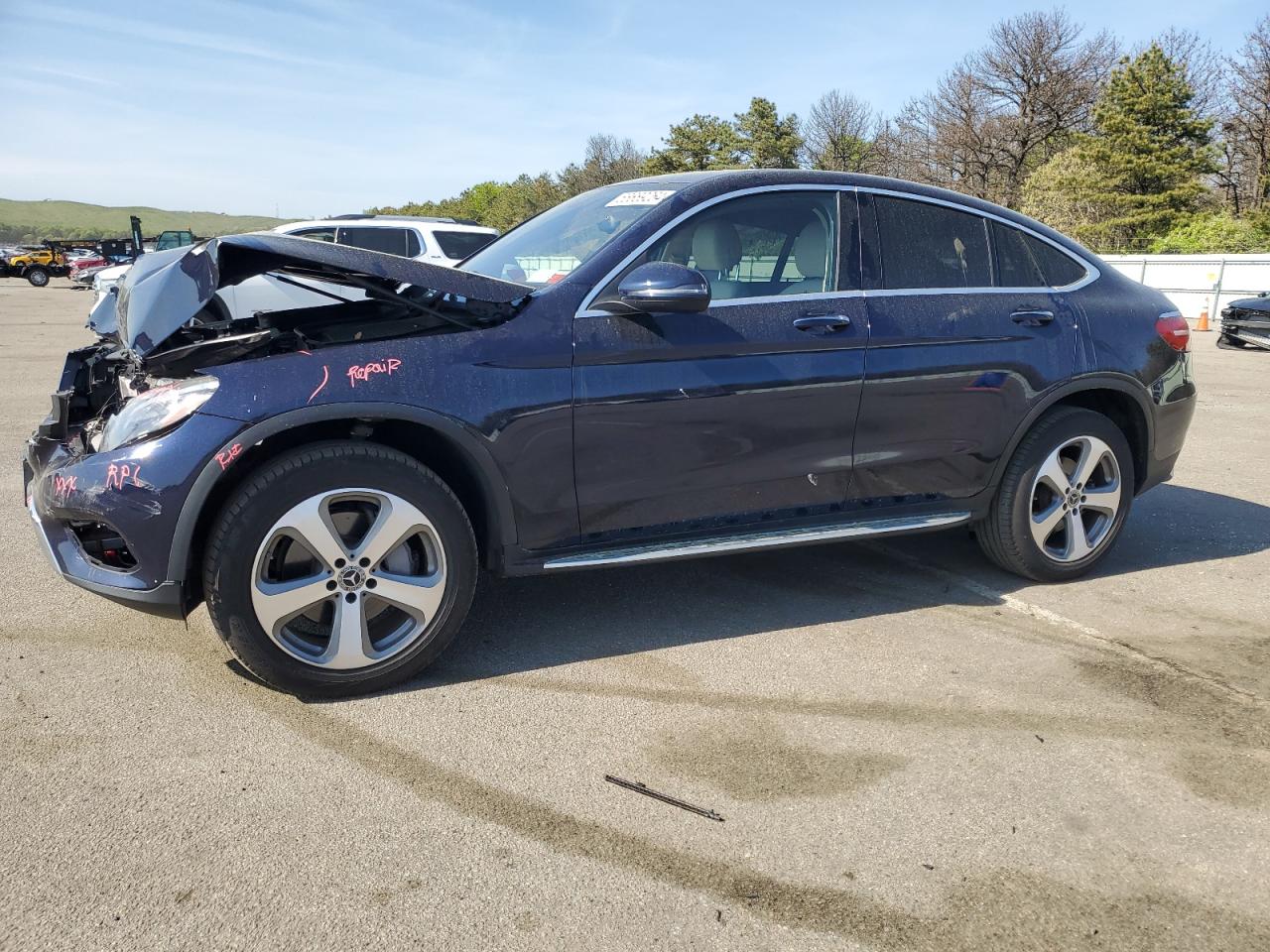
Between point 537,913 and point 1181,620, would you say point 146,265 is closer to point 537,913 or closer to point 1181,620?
point 537,913

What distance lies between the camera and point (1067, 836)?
255cm

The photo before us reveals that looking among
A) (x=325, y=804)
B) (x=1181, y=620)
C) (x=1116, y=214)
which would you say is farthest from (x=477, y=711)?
(x=1116, y=214)

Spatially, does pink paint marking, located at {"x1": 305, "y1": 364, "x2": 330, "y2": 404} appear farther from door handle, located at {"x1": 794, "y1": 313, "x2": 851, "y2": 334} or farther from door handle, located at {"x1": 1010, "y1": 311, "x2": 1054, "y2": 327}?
door handle, located at {"x1": 1010, "y1": 311, "x2": 1054, "y2": 327}

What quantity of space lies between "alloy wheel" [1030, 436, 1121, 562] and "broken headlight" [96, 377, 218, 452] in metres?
3.39

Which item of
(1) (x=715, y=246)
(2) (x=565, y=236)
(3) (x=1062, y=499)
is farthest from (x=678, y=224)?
(3) (x=1062, y=499)

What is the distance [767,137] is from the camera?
53938 millimetres

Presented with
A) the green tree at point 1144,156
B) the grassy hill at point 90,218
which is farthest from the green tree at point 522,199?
the grassy hill at point 90,218

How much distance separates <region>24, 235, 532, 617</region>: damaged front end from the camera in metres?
2.96

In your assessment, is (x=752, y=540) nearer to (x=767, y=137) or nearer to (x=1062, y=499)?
(x=1062, y=499)

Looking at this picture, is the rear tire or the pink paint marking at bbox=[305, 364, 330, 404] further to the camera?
the rear tire

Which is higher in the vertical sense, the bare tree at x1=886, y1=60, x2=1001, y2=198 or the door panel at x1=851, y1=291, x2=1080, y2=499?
the bare tree at x1=886, y1=60, x2=1001, y2=198

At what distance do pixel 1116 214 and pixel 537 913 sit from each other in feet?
145

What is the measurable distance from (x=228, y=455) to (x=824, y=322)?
2.21 meters

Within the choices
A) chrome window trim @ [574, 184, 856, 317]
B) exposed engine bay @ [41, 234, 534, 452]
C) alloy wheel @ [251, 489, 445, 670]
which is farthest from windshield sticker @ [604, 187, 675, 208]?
alloy wheel @ [251, 489, 445, 670]
